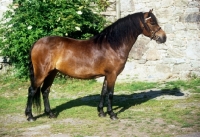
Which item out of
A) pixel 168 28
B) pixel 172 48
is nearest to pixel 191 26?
pixel 168 28

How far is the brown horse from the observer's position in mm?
6488

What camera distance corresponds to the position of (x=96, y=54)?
655 cm

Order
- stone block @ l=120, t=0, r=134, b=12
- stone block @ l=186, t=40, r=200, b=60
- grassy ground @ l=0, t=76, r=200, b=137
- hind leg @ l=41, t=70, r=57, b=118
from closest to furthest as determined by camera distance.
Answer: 1. grassy ground @ l=0, t=76, r=200, b=137
2. hind leg @ l=41, t=70, r=57, b=118
3. stone block @ l=186, t=40, r=200, b=60
4. stone block @ l=120, t=0, r=134, b=12

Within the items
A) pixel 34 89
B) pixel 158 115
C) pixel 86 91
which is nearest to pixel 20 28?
pixel 86 91

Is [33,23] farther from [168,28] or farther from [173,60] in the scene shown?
[173,60]

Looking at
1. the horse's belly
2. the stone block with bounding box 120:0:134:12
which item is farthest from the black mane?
the stone block with bounding box 120:0:134:12

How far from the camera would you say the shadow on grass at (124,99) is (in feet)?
25.1

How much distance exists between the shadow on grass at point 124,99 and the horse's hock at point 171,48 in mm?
1255

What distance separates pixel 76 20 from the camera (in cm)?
998

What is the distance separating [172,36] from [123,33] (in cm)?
360

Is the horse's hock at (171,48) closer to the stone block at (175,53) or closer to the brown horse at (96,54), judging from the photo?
the stone block at (175,53)

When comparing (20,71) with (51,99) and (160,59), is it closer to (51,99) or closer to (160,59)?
(51,99)

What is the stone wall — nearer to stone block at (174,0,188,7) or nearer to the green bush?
stone block at (174,0,188,7)

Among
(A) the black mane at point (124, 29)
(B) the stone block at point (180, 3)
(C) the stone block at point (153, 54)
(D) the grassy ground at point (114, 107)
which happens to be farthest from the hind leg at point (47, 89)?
(B) the stone block at point (180, 3)
